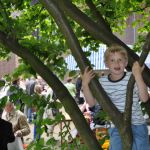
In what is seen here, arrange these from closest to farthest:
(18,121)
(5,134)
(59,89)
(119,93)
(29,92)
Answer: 1. (119,93)
2. (59,89)
3. (29,92)
4. (5,134)
5. (18,121)

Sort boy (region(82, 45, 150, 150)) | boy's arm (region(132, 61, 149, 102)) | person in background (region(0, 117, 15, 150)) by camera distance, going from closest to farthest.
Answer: boy's arm (region(132, 61, 149, 102))
boy (region(82, 45, 150, 150))
person in background (region(0, 117, 15, 150))

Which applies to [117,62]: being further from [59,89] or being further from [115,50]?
[59,89]

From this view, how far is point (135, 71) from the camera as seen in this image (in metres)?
2.93

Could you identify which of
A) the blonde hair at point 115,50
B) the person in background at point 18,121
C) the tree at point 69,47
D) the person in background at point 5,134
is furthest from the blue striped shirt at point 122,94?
the person in background at point 18,121

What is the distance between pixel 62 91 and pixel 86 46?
2535mm

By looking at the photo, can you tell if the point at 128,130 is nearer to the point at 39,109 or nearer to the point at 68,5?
the point at 68,5

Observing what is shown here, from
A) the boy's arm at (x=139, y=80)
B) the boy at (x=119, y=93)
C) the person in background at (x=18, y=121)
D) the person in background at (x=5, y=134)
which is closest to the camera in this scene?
the boy's arm at (x=139, y=80)

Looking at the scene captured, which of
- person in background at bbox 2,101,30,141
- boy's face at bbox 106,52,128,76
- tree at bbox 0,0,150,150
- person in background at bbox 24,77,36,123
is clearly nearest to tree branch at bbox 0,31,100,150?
tree at bbox 0,0,150,150

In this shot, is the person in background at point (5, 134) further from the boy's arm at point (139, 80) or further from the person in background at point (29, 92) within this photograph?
the boy's arm at point (139, 80)

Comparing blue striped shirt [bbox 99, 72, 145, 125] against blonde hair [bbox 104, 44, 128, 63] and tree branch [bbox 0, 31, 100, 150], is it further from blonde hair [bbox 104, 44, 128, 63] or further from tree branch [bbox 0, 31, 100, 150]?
tree branch [bbox 0, 31, 100, 150]

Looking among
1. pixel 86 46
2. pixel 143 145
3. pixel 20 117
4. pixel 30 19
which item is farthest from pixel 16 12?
pixel 143 145

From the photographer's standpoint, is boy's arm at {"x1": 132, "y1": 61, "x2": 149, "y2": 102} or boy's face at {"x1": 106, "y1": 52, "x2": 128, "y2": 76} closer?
boy's arm at {"x1": 132, "y1": 61, "x2": 149, "y2": 102}

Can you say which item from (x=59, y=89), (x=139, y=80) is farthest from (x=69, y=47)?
(x=59, y=89)

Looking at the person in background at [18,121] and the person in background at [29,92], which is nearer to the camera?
the person in background at [29,92]
